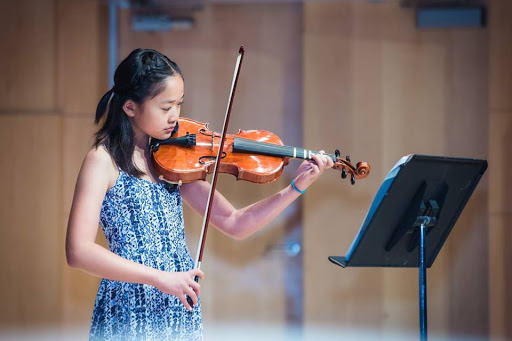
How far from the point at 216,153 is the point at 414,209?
0.56 meters

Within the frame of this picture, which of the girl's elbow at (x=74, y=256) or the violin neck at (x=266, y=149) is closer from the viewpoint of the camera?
the girl's elbow at (x=74, y=256)

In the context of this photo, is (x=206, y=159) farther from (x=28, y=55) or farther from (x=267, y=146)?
(x=28, y=55)

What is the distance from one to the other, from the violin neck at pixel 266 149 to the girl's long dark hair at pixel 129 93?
1.01 ft

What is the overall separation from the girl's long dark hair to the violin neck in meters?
0.31

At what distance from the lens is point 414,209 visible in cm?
174

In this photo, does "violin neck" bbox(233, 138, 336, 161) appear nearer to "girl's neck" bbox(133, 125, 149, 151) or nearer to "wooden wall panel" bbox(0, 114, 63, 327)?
"girl's neck" bbox(133, 125, 149, 151)

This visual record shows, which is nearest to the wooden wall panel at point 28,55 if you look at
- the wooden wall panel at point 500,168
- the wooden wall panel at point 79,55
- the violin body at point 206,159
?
the wooden wall panel at point 79,55

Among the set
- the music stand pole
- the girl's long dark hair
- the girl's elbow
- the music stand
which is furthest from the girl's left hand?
the girl's elbow

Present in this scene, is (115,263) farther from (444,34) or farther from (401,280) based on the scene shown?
(444,34)

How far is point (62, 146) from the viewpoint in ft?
11.4

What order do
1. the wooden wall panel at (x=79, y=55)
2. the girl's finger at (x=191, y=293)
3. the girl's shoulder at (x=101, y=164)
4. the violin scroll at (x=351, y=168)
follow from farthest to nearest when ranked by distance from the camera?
the wooden wall panel at (x=79, y=55), the violin scroll at (x=351, y=168), the girl's shoulder at (x=101, y=164), the girl's finger at (x=191, y=293)

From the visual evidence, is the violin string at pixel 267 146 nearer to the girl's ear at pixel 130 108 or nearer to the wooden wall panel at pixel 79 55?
the girl's ear at pixel 130 108

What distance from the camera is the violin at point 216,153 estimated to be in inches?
69.4

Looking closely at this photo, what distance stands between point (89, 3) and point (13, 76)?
554 mm
